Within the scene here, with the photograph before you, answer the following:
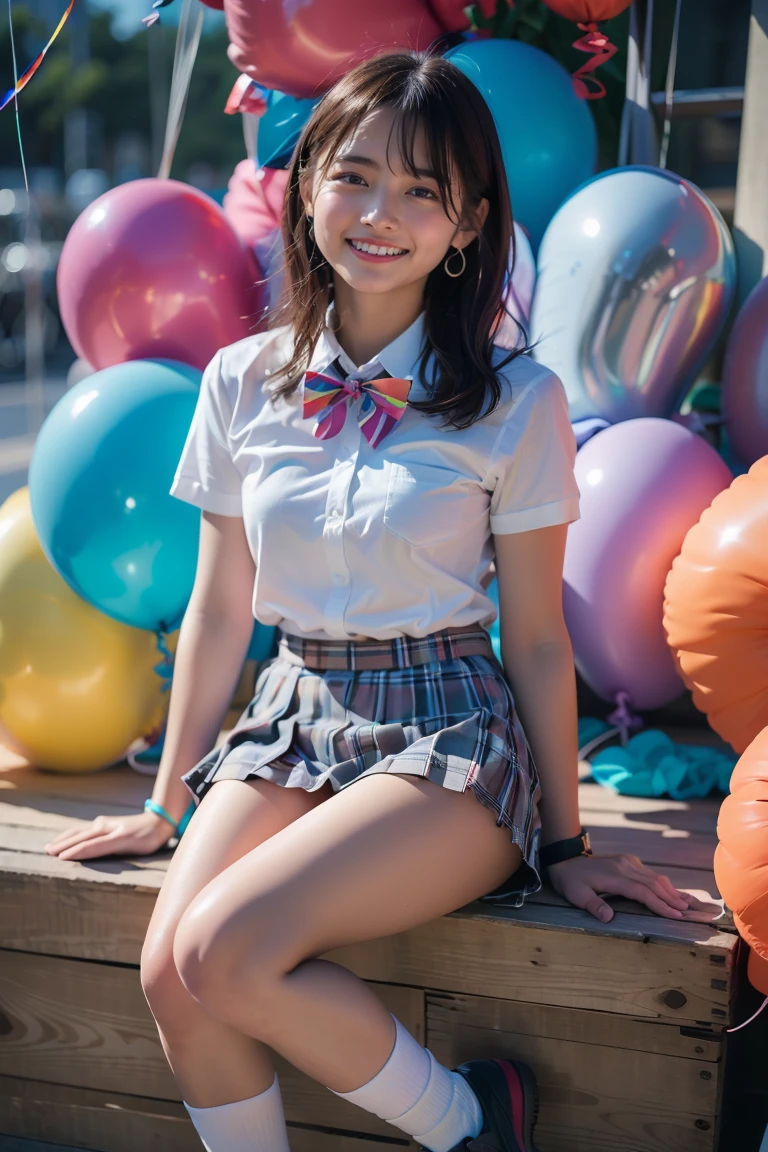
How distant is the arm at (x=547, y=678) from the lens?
1.56m

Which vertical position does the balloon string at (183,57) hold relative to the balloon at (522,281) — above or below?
above

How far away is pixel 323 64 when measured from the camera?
2064 millimetres

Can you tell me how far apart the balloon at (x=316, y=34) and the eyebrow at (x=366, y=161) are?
534 mm

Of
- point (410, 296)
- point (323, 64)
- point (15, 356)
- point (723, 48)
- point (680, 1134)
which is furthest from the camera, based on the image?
point (15, 356)

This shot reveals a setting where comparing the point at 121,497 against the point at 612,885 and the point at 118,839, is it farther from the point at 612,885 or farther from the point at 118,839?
the point at 612,885

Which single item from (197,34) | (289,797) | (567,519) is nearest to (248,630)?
(289,797)

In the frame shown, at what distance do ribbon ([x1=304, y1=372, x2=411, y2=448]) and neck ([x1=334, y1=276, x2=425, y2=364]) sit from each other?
107mm

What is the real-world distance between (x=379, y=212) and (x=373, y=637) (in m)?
0.54

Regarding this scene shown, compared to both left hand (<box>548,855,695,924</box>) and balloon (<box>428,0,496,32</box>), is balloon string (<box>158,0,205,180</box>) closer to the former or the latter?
balloon (<box>428,0,496,32</box>)

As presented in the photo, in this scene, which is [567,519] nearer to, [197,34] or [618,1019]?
[618,1019]

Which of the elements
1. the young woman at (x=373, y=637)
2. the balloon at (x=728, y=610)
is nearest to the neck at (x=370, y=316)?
the young woman at (x=373, y=637)

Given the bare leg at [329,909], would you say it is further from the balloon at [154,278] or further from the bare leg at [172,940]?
the balloon at [154,278]

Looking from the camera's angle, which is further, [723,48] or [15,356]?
[15,356]

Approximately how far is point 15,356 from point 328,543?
11.1 meters
